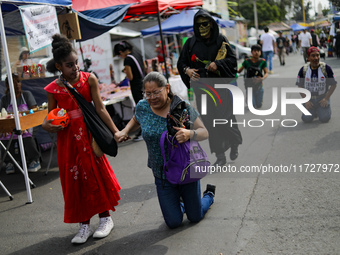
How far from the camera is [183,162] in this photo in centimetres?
414

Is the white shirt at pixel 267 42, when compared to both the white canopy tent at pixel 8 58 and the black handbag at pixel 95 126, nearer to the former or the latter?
the white canopy tent at pixel 8 58

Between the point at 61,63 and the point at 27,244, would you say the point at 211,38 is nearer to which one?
the point at 61,63

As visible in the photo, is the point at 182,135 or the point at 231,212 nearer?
the point at 182,135

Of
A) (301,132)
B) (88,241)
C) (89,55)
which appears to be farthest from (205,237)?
(89,55)

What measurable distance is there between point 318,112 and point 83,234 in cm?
591

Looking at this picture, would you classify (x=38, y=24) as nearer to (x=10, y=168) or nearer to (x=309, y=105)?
(x=10, y=168)

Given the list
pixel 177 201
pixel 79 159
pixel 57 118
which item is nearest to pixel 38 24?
pixel 57 118

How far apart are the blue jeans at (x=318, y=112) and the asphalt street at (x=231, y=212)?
3.49 feet

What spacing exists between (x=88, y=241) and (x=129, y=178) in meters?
2.26

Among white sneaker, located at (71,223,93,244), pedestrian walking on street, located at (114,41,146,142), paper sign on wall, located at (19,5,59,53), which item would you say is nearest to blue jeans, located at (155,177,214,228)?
white sneaker, located at (71,223,93,244)

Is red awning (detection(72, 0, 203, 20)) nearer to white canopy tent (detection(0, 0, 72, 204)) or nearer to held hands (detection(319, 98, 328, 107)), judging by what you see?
white canopy tent (detection(0, 0, 72, 204))

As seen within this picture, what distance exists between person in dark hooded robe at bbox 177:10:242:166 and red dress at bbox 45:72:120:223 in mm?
1939

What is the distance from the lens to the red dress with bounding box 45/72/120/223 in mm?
4383

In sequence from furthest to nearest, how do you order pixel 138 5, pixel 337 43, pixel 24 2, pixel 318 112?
pixel 337 43 < pixel 138 5 < pixel 318 112 < pixel 24 2
